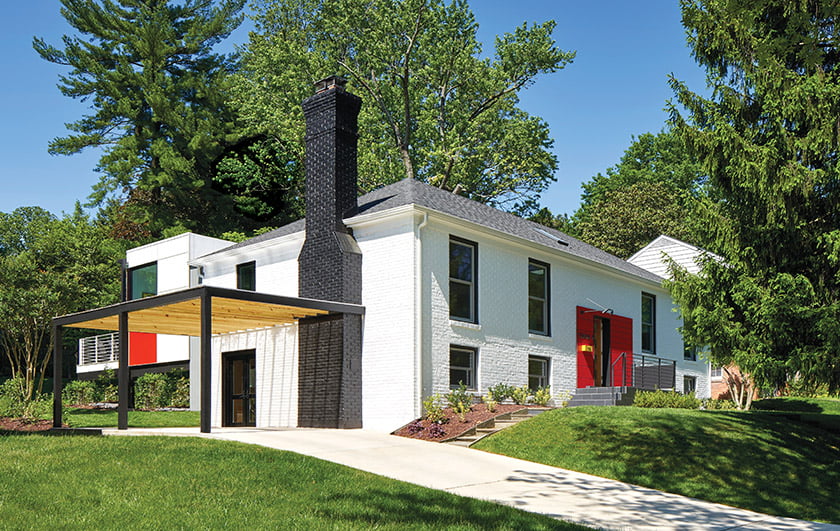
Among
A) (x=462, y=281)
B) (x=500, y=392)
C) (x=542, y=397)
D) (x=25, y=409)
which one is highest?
(x=462, y=281)

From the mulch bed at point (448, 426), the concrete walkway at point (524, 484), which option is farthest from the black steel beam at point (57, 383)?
the mulch bed at point (448, 426)

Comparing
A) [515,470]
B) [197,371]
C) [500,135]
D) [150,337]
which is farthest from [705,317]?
[500,135]

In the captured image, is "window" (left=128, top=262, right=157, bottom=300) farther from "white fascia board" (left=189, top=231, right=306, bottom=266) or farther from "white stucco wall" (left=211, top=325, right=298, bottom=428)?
"white stucco wall" (left=211, top=325, right=298, bottom=428)

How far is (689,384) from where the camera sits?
26828mm

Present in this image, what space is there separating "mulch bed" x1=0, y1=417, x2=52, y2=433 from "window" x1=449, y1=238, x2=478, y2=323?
31.1 ft

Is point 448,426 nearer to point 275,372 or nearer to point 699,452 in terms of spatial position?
point 699,452

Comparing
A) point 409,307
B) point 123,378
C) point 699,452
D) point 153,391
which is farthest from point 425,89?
point 699,452

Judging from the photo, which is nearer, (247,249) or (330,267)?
(330,267)

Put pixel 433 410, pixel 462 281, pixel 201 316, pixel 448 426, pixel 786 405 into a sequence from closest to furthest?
pixel 201 316 → pixel 448 426 → pixel 433 410 → pixel 462 281 → pixel 786 405

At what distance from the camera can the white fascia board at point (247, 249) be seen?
18381mm

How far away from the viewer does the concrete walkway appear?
8.71 m

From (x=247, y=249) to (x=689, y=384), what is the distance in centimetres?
1636

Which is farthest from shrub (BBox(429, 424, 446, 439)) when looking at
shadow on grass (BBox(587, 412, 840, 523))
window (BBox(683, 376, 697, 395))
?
window (BBox(683, 376, 697, 395))

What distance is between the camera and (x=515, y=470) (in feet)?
37.8
